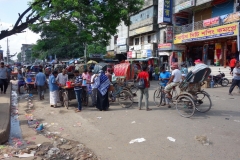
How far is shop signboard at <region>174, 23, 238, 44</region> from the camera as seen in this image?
14620mm

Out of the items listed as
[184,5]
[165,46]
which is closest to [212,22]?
[184,5]

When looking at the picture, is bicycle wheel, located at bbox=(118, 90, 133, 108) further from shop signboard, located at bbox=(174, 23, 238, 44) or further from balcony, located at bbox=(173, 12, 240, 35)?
balcony, located at bbox=(173, 12, 240, 35)

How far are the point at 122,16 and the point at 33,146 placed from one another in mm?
10068

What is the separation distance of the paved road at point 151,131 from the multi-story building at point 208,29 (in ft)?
31.8

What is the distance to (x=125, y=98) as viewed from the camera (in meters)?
8.34

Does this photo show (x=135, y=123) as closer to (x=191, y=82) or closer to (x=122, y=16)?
(x=191, y=82)

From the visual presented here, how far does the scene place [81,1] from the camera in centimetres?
1112

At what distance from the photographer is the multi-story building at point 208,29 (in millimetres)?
15525

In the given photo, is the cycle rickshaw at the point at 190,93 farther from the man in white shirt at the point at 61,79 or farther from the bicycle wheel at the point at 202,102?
the man in white shirt at the point at 61,79

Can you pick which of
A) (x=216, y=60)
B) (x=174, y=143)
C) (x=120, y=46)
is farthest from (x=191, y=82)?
(x=120, y=46)

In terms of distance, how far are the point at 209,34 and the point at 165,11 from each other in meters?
5.79

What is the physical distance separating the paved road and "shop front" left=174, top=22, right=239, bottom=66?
9206 mm

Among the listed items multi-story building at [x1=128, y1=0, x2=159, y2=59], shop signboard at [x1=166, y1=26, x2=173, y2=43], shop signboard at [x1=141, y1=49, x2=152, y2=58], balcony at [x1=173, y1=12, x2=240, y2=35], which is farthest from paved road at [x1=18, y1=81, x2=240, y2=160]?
multi-story building at [x1=128, y1=0, x2=159, y2=59]

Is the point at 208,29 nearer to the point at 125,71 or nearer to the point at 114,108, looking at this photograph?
the point at 125,71
